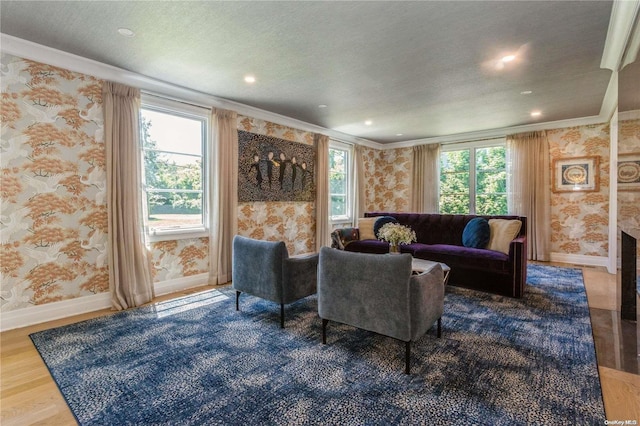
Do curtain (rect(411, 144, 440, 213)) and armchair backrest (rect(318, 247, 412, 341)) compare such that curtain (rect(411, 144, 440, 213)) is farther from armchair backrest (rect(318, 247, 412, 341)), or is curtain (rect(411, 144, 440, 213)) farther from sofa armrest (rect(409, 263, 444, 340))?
armchair backrest (rect(318, 247, 412, 341))

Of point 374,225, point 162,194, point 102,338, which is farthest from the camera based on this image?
point 374,225

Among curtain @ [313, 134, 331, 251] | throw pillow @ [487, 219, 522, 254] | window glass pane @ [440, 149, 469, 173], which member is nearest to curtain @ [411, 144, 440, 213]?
window glass pane @ [440, 149, 469, 173]

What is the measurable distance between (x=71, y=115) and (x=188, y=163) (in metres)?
1.35

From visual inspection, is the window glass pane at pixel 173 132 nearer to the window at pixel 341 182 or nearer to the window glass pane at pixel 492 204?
the window at pixel 341 182

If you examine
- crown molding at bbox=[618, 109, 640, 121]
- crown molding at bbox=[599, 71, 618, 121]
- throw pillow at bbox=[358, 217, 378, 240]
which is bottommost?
throw pillow at bbox=[358, 217, 378, 240]

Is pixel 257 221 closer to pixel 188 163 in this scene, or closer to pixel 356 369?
pixel 188 163

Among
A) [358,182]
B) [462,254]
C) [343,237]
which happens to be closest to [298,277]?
[343,237]

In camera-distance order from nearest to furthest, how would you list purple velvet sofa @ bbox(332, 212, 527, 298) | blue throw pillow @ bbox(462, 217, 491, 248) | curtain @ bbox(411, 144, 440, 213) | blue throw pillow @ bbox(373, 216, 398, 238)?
purple velvet sofa @ bbox(332, 212, 527, 298), blue throw pillow @ bbox(462, 217, 491, 248), blue throw pillow @ bbox(373, 216, 398, 238), curtain @ bbox(411, 144, 440, 213)

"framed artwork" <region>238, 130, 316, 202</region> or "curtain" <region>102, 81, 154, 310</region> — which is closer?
"curtain" <region>102, 81, 154, 310</region>

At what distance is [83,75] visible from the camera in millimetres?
3234

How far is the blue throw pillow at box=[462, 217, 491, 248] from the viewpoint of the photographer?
4.27 meters

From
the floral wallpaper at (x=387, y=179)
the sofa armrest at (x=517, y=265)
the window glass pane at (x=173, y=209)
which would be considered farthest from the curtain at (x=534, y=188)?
the window glass pane at (x=173, y=209)

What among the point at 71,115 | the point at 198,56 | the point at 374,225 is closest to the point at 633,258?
the point at 374,225

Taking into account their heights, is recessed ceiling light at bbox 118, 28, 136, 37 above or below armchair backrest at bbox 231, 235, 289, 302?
above
